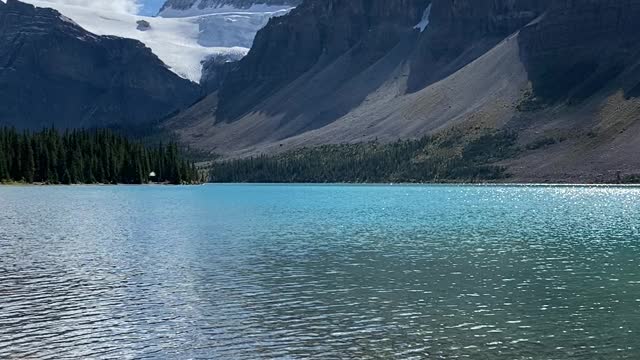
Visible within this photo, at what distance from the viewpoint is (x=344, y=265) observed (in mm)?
55062

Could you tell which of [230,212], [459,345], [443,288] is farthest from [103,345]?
[230,212]

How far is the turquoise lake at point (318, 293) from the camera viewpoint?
106 feet

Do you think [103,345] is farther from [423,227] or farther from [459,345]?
[423,227]

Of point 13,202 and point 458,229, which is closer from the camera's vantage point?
point 458,229

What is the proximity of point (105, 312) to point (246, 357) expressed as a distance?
11233 mm

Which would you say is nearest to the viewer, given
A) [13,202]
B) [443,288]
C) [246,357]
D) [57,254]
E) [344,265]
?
[246,357]

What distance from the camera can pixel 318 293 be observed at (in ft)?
144

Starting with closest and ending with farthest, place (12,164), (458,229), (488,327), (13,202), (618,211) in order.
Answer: (488,327) < (458,229) < (618,211) < (13,202) < (12,164)

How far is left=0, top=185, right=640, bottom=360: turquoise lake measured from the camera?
32.2 m

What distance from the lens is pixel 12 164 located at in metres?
189

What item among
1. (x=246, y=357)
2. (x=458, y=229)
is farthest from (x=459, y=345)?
(x=458, y=229)

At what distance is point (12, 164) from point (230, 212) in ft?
310

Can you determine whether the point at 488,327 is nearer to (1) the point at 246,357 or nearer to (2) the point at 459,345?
(2) the point at 459,345

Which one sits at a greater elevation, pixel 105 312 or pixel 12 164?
pixel 12 164
